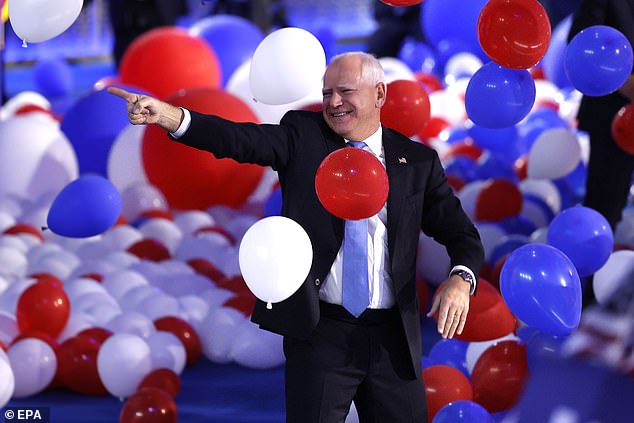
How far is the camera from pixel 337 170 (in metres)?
2.42

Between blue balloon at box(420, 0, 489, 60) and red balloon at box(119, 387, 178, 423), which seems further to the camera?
blue balloon at box(420, 0, 489, 60)

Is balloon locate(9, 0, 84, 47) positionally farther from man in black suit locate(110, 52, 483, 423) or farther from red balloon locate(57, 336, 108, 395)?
red balloon locate(57, 336, 108, 395)

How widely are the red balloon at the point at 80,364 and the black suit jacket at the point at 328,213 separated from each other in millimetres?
1344

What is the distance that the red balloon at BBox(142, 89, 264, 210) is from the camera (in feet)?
17.5

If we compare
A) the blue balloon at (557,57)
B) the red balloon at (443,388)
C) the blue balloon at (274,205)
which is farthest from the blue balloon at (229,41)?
the red balloon at (443,388)

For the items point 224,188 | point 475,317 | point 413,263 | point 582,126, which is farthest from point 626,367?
point 224,188

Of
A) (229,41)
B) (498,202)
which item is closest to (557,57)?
(498,202)

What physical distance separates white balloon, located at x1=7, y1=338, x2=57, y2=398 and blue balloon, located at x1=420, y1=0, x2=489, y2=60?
198 inches

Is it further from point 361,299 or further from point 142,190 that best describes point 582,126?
point 142,190

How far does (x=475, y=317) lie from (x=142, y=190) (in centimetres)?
279

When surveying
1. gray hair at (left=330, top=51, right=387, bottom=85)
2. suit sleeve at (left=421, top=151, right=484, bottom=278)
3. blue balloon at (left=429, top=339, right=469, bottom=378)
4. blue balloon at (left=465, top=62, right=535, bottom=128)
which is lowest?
blue balloon at (left=429, top=339, right=469, bottom=378)

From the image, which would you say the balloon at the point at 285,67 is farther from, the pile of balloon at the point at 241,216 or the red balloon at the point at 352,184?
the red balloon at the point at 352,184

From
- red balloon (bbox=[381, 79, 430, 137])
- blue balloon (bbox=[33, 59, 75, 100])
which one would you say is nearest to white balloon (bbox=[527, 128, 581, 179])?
red balloon (bbox=[381, 79, 430, 137])

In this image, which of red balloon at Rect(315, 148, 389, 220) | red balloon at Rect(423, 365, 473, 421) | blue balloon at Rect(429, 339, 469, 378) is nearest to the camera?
red balloon at Rect(315, 148, 389, 220)
